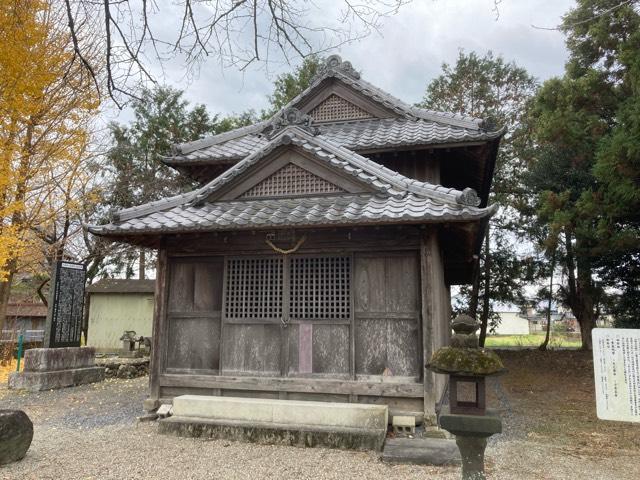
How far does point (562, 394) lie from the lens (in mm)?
11938

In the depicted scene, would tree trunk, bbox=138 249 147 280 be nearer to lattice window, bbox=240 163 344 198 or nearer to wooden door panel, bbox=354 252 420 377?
lattice window, bbox=240 163 344 198

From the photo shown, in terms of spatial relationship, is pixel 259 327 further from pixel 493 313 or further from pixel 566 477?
pixel 493 313

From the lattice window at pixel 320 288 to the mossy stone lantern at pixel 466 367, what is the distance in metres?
3.33

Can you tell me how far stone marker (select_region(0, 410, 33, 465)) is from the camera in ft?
19.2

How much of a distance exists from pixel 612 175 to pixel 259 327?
9778 mm

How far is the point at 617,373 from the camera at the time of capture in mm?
5137

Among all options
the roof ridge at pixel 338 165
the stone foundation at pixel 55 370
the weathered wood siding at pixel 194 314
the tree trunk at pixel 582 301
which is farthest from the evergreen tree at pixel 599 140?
the stone foundation at pixel 55 370

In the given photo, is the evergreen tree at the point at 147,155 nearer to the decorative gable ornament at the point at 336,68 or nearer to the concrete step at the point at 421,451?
the decorative gable ornament at the point at 336,68

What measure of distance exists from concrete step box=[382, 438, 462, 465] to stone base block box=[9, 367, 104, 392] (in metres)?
9.67

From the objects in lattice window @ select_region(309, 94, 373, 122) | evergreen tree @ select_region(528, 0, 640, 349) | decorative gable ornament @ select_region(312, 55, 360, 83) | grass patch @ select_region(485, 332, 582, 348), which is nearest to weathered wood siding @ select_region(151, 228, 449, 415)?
lattice window @ select_region(309, 94, 373, 122)

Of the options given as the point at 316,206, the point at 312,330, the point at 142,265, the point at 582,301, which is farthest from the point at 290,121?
the point at 142,265

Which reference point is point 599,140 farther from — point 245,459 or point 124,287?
point 124,287

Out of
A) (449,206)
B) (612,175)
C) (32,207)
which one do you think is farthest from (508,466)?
(32,207)

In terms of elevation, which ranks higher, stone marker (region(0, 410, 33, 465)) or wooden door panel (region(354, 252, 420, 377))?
wooden door panel (region(354, 252, 420, 377))
